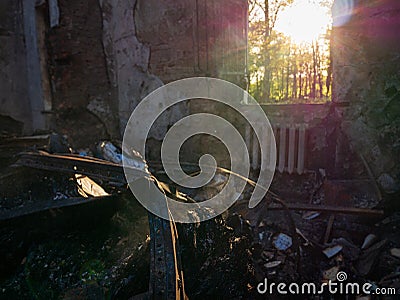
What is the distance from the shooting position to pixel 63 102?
5.39 metres

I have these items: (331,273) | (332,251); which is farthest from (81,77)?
(331,273)

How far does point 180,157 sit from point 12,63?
3953mm

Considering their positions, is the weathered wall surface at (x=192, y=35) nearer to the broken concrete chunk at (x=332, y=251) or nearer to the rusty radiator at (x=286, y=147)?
the rusty radiator at (x=286, y=147)

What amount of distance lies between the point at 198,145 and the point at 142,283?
3489 millimetres

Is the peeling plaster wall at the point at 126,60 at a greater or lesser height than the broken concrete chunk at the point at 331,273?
greater

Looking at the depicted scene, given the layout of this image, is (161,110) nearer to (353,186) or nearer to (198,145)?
(198,145)

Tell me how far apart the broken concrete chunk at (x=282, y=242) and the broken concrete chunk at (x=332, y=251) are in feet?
1.11

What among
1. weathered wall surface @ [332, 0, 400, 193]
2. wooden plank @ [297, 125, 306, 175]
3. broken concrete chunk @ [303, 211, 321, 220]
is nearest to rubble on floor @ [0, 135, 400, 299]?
broken concrete chunk @ [303, 211, 321, 220]

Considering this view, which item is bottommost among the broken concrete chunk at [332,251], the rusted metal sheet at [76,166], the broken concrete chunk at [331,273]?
the broken concrete chunk at [331,273]

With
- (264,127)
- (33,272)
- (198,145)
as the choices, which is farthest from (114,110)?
(33,272)

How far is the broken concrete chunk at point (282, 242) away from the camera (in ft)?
9.79

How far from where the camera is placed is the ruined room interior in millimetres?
1480

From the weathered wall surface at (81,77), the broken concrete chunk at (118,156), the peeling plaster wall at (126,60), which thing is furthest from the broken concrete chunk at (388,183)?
the weathered wall surface at (81,77)

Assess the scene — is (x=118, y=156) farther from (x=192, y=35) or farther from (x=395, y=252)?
(x=395, y=252)
